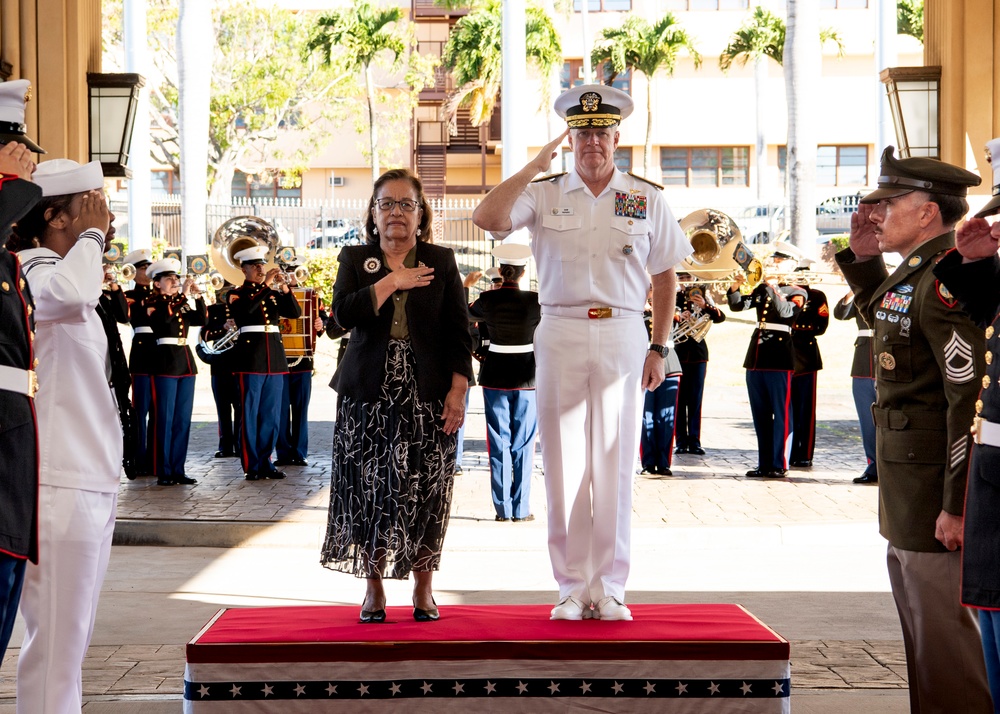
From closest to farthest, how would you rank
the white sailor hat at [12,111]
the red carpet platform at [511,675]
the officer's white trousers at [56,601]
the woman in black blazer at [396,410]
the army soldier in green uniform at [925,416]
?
1. the white sailor hat at [12,111]
2. the officer's white trousers at [56,601]
3. the army soldier in green uniform at [925,416]
4. the red carpet platform at [511,675]
5. the woman in black blazer at [396,410]

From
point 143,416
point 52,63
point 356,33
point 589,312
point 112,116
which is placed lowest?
point 143,416

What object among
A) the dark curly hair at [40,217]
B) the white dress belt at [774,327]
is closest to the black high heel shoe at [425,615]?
the dark curly hair at [40,217]

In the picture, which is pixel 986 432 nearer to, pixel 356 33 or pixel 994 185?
pixel 994 185

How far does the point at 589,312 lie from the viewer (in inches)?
212

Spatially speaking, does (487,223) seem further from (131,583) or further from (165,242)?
(165,242)

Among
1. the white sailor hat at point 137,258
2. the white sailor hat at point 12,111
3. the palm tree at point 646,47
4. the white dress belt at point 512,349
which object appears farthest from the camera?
the palm tree at point 646,47

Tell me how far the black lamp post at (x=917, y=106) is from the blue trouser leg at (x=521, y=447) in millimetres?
3871

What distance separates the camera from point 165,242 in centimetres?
2916

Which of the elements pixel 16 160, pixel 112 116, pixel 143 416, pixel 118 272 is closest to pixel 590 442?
pixel 16 160

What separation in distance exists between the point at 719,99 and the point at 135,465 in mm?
35999

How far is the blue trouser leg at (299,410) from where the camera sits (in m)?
13.3

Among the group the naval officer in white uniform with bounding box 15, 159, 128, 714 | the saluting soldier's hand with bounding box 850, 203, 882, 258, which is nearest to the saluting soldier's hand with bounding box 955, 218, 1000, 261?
the saluting soldier's hand with bounding box 850, 203, 882, 258

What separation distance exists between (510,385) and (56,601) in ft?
20.6

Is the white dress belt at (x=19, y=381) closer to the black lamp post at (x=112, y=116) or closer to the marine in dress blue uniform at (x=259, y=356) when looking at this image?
the black lamp post at (x=112, y=116)
